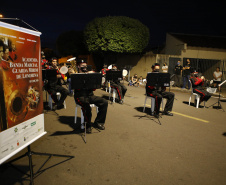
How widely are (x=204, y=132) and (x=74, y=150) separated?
376cm

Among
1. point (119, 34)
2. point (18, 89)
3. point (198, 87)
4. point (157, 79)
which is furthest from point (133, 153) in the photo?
point (119, 34)

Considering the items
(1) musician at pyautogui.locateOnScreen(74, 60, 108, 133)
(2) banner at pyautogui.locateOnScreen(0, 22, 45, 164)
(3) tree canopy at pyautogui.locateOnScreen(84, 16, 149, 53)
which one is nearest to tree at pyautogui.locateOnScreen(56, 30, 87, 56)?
(3) tree canopy at pyautogui.locateOnScreen(84, 16, 149, 53)

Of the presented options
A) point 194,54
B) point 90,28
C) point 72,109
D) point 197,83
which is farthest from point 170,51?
point 72,109

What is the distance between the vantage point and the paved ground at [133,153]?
309 cm

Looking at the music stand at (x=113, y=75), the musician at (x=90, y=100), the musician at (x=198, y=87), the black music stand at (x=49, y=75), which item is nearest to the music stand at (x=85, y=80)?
the musician at (x=90, y=100)

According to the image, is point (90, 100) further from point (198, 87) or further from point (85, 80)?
point (198, 87)

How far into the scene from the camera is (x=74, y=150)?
13.1 ft

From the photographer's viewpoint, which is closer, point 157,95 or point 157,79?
point 157,79

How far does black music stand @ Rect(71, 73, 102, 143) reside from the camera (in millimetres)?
4660

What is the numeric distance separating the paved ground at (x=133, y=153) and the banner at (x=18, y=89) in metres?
0.95

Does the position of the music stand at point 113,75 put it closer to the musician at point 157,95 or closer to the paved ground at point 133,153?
the musician at point 157,95

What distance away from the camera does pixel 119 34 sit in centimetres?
2086

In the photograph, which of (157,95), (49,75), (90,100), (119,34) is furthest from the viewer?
(119,34)

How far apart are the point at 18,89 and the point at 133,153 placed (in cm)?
264
